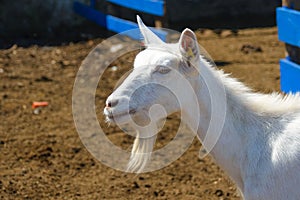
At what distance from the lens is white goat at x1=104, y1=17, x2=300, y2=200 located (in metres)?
3.70

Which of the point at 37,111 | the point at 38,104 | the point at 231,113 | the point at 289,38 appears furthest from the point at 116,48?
the point at 231,113

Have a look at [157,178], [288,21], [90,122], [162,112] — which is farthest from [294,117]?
[90,122]

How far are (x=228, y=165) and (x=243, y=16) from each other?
809 cm

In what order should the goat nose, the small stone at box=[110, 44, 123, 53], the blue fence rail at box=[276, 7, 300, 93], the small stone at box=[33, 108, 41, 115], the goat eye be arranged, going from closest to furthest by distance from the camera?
the goat nose < the goat eye < the blue fence rail at box=[276, 7, 300, 93] < the small stone at box=[33, 108, 41, 115] < the small stone at box=[110, 44, 123, 53]

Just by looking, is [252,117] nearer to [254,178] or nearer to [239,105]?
[239,105]

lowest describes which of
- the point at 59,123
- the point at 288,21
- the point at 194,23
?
the point at 194,23

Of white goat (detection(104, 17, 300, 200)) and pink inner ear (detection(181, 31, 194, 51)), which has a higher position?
pink inner ear (detection(181, 31, 194, 51))

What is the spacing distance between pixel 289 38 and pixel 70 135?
226 cm

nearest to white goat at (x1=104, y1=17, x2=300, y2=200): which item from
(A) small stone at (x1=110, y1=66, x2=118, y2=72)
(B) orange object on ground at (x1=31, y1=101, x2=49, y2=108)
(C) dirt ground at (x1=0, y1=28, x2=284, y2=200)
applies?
(C) dirt ground at (x1=0, y1=28, x2=284, y2=200)

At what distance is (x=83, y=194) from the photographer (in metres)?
5.40

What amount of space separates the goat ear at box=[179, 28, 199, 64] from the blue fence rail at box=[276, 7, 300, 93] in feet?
8.74

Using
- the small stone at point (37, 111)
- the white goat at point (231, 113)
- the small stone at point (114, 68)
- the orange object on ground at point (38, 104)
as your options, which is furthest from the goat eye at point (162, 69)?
the small stone at point (114, 68)

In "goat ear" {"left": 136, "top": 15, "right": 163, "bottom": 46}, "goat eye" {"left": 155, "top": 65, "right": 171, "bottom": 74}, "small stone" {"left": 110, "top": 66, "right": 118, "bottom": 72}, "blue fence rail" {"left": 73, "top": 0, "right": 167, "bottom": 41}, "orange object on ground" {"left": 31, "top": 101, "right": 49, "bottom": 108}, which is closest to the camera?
"goat eye" {"left": 155, "top": 65, "right": 171, "bottom": 74}

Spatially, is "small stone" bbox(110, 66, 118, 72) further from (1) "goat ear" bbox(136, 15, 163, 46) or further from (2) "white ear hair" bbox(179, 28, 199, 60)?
(2) "white ear hair" bbox(179, 28, 199, 60)
